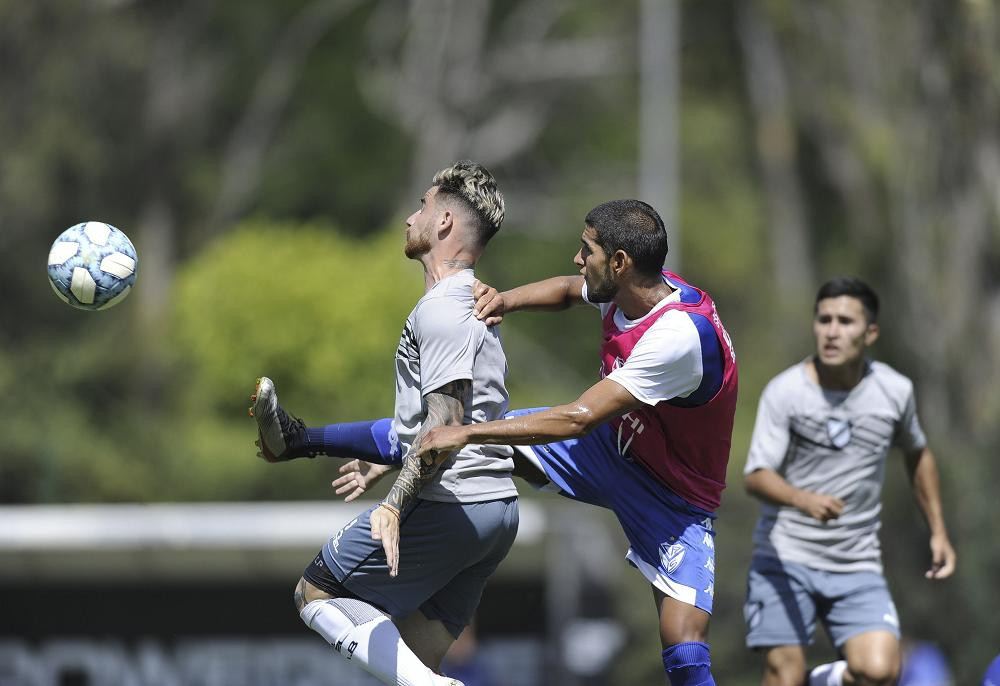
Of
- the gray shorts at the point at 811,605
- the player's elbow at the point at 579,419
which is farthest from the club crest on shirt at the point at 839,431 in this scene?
the player's elbow at the point at 579,419

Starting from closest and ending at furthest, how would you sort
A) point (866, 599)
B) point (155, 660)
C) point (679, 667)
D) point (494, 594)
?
point (679, 667) < point (866, 599) < point (155, 660) < point (494, 594)

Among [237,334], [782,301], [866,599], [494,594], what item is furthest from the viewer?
[782,301]

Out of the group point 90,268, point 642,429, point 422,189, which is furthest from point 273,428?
point 422,189

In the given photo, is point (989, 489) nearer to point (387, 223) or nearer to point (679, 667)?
point (679, 667)


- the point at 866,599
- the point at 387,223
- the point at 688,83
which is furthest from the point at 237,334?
the point at 688,83

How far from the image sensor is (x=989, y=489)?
1614cm

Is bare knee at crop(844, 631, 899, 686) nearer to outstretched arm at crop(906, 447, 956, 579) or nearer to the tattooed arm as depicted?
outstretched arm at crop(906, 447, 956, 579)

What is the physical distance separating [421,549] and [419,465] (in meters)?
0.52

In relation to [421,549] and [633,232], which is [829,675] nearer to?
[421,549]

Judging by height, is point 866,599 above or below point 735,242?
below

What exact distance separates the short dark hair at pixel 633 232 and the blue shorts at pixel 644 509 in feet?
2.72

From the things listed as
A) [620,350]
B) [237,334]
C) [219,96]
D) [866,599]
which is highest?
[219,96]

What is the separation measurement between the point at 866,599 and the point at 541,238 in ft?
98.0

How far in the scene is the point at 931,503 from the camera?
827 cm
